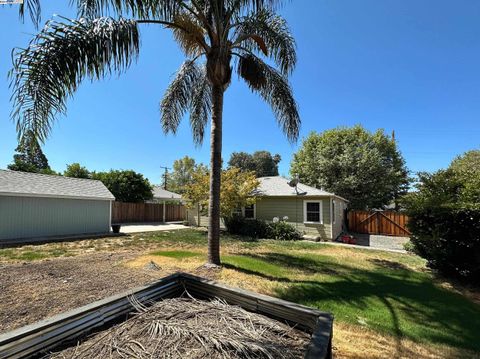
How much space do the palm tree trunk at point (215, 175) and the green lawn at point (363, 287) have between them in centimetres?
70

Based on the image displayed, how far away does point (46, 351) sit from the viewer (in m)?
2.21

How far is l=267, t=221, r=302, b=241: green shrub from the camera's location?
46.5 ft

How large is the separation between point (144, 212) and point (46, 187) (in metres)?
11.3

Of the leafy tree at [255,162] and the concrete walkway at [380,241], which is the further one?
the leafy tree at [255,162]

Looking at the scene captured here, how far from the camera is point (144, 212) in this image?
81.5ft

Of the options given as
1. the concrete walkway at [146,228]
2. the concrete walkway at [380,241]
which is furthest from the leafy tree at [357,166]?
the concrete walkway at [146,228]

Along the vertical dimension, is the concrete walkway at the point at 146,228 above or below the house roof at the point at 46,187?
below

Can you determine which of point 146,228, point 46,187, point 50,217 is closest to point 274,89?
point 50,217

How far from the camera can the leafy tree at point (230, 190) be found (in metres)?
14.6

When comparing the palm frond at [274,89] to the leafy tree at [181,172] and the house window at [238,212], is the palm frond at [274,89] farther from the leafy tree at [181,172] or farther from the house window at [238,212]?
the leafy tree at [181,172]

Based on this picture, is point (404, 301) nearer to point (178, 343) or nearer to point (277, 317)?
point (277, 317)

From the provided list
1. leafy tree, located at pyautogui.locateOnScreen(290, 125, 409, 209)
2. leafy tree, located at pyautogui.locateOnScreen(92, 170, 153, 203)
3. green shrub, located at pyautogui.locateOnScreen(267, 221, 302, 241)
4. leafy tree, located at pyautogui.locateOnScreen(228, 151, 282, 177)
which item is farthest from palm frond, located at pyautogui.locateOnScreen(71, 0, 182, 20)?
leafy tree, located at pyautogui.locateOnScreen(228, 151, 282, 177)

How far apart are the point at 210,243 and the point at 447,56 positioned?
12212mm

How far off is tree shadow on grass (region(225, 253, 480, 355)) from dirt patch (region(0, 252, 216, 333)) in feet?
8.60
